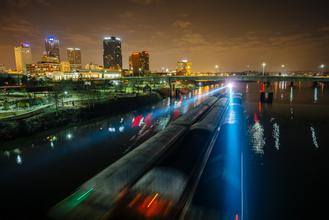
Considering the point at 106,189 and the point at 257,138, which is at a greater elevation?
the point at 106,189

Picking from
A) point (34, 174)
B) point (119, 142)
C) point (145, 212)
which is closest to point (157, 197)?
point (145, 212)

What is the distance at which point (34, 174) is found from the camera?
25.4 meters

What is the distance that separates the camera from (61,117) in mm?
49000

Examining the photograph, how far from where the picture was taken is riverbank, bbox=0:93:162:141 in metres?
38.2

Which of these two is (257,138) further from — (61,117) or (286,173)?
(61,117)

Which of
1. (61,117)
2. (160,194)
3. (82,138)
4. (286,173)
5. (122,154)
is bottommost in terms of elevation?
(286,173)

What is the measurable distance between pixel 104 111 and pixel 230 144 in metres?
40.1

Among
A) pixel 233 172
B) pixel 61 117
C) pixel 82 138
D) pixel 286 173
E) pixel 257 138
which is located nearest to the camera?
pixel 233 172

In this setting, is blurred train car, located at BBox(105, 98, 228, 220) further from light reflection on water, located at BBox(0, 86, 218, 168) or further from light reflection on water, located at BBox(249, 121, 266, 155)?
light reflection on water, located at BBox(0, 86, 218, 168)

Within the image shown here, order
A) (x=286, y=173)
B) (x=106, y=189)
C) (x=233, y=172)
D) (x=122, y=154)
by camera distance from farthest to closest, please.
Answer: (x=122, y=154) < (x=286, y=173) < (x=233, y=172) < (x=106, y=189)

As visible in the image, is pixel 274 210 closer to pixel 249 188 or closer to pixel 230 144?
pixel 249 188

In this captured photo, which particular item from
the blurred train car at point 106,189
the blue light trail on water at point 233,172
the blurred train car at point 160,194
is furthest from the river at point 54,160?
the blue light trail on water at point 233,172

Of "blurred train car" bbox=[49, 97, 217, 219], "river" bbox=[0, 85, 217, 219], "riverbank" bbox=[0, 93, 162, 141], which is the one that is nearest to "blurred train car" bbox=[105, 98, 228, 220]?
"blurred train car" bbox=[49, 97, 217, 219]

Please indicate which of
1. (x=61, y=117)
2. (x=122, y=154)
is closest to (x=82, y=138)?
(x=122, y=154)
